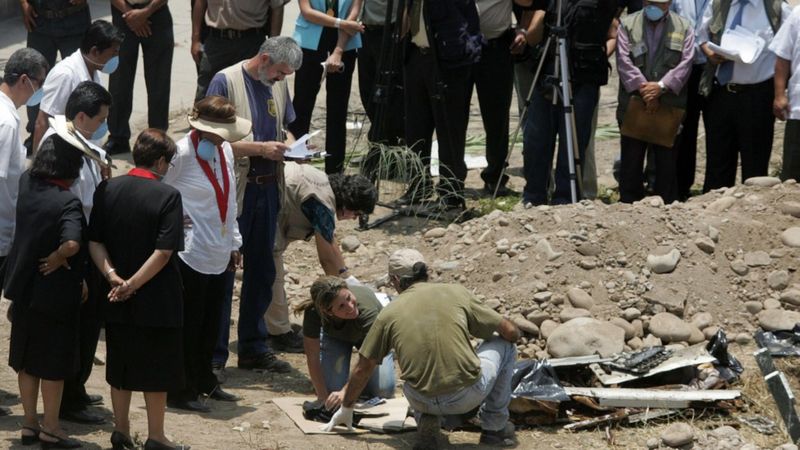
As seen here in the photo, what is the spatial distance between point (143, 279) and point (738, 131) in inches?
226

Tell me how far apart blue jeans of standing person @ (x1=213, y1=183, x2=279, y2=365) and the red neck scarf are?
0.64 metres

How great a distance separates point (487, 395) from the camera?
748 centimetres

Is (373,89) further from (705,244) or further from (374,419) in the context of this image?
(374,419)

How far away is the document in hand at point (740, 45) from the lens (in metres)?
10.6

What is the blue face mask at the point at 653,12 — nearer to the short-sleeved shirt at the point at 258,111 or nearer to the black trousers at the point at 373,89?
the black trousers at the point at 373,89

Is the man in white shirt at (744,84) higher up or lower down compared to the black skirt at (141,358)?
higher up

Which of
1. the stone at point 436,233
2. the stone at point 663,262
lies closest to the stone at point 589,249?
the stone at point 663,262

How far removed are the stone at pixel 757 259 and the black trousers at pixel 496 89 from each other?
2.66 meters

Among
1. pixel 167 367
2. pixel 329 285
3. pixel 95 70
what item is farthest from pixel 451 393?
pixel 95 70


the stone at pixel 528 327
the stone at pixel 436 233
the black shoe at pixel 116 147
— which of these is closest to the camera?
the stone at pixel 528 327

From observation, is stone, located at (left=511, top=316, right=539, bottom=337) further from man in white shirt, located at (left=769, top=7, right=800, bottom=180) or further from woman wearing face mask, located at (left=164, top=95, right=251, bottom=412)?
man in white shirt, located at (left=769, top=7, right=800, bottom=180)

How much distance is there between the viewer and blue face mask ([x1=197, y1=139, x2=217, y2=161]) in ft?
24.6

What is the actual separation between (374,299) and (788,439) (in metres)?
2.35

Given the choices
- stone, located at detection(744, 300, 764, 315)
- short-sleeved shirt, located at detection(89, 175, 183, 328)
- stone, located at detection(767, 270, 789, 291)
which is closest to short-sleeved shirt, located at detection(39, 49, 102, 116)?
short-sleeved shirt, located at detection(89, 175, 183, 328)
